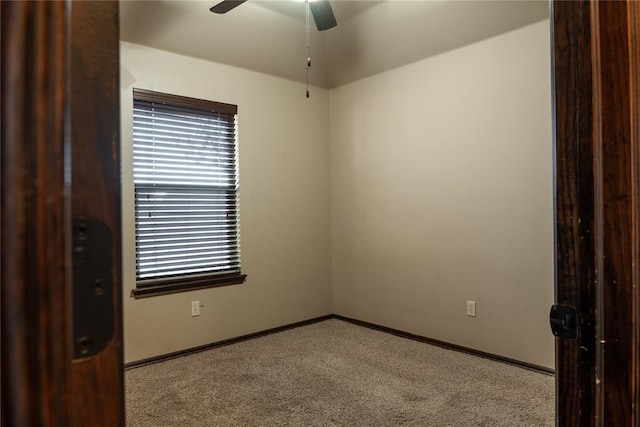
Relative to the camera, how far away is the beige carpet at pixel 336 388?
226cm

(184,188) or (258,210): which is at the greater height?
(184,188)

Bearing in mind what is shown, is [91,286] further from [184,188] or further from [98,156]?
[184,188]

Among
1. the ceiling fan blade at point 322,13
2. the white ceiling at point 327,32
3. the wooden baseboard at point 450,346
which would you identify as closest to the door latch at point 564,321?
the ceiling fan blade at point 322,13

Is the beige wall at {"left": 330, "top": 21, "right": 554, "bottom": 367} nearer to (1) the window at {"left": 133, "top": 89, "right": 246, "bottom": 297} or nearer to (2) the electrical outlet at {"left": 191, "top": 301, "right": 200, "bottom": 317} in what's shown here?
(1) the window at {"left": 133, "top": 89, "right": 246, "bottom": 297}

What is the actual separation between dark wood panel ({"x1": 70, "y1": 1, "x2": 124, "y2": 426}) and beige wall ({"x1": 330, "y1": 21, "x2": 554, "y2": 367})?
9.58 feet

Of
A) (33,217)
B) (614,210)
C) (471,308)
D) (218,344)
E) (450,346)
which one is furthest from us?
(218,344)

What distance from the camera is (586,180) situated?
634 millimetres

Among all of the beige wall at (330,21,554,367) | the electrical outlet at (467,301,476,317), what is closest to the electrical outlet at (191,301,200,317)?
the beige wall at (330,21,554,367)

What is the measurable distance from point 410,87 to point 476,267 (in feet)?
5.39

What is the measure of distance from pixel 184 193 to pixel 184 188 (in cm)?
4

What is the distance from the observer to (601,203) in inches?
24.6

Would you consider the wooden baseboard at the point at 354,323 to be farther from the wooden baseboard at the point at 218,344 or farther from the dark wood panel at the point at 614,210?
the dark wood panel at the point at 614,210

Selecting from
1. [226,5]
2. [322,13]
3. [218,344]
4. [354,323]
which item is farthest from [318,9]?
[354,323]

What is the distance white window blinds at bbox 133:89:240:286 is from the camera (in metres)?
3.13
